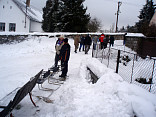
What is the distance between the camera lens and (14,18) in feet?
94.9

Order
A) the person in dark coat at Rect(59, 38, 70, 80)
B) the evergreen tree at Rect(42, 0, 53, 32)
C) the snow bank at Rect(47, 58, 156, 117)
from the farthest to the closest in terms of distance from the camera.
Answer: the evergreen tree at Rect(42, 0, 53, 32) < the person in dark coat at Rect(59, 38, 70, 80) < the snow bank at Rect(47, 58, 156, 117)

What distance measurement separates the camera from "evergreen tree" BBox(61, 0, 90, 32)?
1075 inches

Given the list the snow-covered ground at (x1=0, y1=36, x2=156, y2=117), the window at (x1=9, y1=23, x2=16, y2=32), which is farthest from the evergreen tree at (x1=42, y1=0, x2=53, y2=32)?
the snow-covered ground at (x1=0, y1=36, x2=156, y2=117)

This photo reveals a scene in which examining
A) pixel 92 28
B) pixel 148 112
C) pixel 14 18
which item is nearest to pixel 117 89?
pixel 148 112

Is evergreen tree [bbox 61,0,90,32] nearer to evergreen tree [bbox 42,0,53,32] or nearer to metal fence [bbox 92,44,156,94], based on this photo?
evergreen tree [bbox 42,0,53,32]

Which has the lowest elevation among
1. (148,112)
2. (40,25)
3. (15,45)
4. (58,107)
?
(58,107)

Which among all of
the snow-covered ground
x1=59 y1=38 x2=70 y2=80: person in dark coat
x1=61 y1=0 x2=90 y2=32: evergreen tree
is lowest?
the snow-covered ground

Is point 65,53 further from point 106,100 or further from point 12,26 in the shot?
point 12,26

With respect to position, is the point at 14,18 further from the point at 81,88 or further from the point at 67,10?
the point at 81,88

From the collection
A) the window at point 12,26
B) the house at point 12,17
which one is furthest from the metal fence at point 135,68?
the window at point 12,26

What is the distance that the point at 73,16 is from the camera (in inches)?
1073

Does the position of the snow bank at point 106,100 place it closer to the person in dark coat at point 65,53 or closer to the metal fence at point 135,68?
the person in dark coat at point 65,53

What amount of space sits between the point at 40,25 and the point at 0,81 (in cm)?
3253

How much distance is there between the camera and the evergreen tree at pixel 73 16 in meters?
27.3
